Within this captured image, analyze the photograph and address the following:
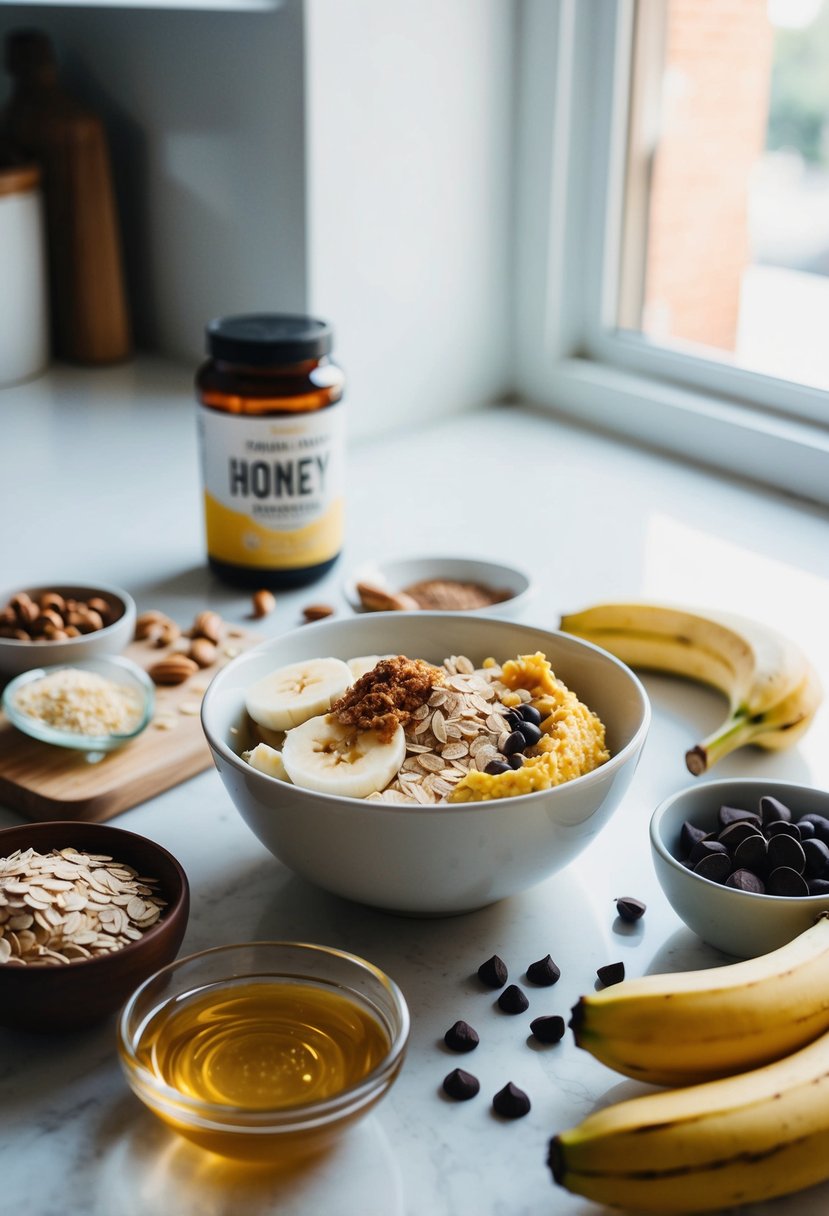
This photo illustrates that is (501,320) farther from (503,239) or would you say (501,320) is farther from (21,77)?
(21,77)

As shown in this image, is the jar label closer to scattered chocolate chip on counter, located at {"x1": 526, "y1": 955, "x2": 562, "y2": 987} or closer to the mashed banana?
the mashed banana

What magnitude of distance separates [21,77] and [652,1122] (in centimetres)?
180

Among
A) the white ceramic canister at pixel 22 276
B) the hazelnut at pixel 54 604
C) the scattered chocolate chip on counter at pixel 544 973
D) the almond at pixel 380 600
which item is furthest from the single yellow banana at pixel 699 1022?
the white ceramic canister at pixel 22 276

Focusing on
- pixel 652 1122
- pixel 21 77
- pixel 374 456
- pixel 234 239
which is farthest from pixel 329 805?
pixel 21 77

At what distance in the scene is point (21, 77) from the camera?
1902 mm

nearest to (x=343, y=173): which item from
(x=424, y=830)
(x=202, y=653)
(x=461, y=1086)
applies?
(x=202, y=653)

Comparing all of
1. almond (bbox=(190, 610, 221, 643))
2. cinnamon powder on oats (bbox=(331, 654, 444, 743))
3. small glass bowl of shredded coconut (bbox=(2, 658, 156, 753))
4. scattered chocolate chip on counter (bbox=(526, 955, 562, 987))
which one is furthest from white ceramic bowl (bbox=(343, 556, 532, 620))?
scattered chocolate chip on counter (bbox=(526, 955, 562, 987))

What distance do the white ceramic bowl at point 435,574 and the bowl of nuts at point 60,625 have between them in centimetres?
20

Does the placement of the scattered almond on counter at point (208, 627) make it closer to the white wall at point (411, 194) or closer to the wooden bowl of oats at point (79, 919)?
the wooden bowl of oats at point (79, 919)

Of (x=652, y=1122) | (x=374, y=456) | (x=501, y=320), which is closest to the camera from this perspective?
(x=652, y=1122)

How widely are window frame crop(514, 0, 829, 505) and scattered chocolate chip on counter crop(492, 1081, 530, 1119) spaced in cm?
101

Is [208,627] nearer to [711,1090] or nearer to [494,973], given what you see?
[494,973]

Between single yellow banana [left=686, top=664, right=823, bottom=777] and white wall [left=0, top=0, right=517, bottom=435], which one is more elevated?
white wall [left=0, top=0, right=517, bottom=435]

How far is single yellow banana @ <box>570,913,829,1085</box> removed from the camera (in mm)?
624
